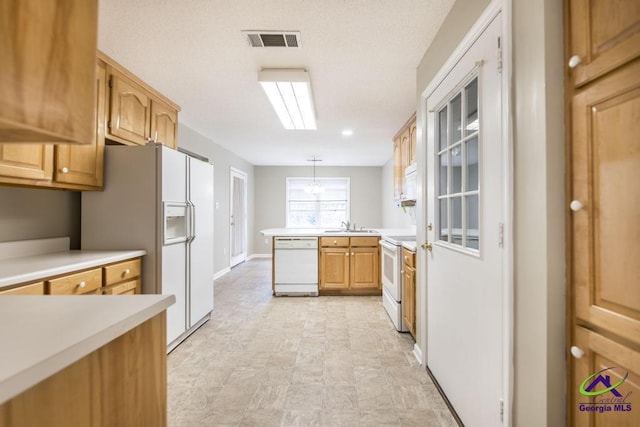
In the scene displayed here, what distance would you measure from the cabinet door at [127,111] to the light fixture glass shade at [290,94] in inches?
44.5

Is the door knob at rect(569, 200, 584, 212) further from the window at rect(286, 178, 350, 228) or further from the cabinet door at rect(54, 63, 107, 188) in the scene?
the window at rect(286, 178, 350, 228)

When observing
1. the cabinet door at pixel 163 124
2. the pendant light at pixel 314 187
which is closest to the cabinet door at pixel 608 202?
the cabinet door at pixel 163 124

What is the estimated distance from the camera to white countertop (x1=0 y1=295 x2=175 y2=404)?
0.50 m

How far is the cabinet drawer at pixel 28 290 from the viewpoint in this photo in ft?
4.93

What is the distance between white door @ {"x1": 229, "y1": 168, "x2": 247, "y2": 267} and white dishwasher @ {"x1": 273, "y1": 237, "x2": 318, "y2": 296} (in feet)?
7.68

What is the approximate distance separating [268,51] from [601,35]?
79.7 inches

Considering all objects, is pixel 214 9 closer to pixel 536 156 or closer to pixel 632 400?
pixel 536 156

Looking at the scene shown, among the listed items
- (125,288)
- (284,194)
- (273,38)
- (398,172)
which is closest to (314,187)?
(284,194)

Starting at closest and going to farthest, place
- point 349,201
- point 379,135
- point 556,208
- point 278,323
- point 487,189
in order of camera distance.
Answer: point 556,208 → point 487,189 → point 278,323 → point 379,135 → point 349,201

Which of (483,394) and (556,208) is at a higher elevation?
(556,208)

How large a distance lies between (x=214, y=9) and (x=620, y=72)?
6.42ft

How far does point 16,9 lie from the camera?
0.50 meters

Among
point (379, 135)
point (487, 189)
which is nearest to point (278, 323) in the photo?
point (487, 189)

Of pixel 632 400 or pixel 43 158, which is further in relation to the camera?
pixel 43 158
